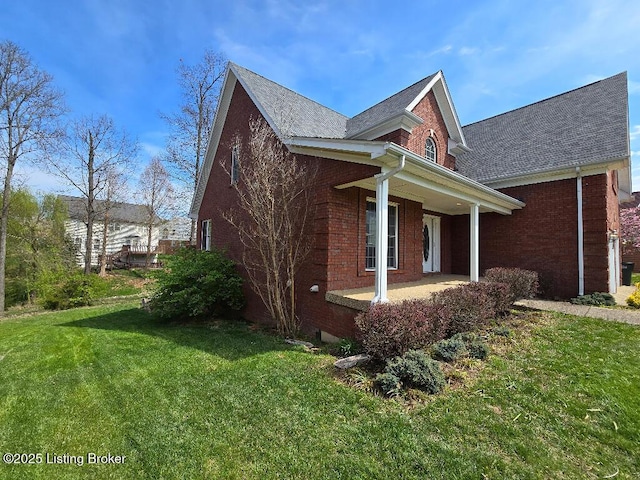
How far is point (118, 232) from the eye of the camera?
32.5 m

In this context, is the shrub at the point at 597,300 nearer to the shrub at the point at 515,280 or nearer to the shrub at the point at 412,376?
the shrub at the point at 515,280

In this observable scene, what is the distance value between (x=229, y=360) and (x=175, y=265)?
434 cm

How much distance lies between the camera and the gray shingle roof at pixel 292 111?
888 cm

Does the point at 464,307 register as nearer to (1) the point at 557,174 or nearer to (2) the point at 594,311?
(2) the point at 594,311

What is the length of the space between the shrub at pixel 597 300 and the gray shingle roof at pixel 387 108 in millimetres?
7831

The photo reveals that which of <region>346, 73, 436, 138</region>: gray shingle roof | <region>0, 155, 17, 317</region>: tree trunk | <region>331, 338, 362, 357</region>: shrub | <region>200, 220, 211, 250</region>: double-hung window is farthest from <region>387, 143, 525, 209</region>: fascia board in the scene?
<region>0, 155, 17, 317</region>: tree trunk

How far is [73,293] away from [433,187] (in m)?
16.2

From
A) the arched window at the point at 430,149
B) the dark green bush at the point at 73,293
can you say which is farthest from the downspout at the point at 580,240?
the dark green bush at the point at 73,293

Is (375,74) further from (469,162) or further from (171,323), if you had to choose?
(171,323)

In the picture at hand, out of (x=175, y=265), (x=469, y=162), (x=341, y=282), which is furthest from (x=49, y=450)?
(x=469, y=162)

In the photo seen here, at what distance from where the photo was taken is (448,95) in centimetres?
1080

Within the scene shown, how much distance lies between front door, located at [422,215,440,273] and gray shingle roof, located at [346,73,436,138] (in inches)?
165

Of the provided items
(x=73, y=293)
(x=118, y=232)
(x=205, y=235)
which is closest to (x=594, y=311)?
(x=205, y=235)

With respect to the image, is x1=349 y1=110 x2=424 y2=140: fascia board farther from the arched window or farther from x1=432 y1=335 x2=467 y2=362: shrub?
x1=432 y1=335 x2=467 y2=362: shrub
